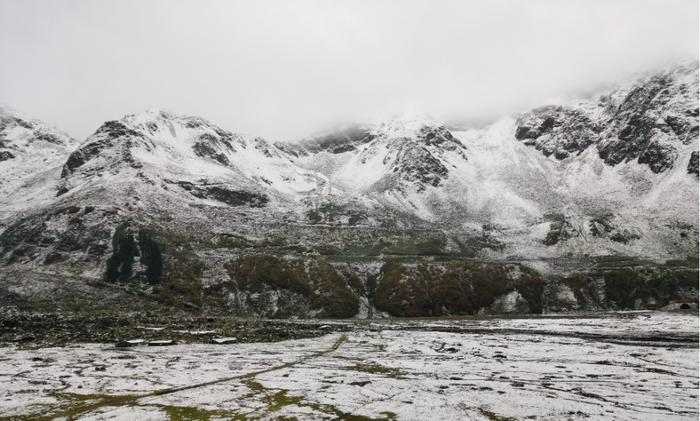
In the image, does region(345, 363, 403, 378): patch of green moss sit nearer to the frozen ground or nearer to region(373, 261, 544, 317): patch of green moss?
the frozen ground

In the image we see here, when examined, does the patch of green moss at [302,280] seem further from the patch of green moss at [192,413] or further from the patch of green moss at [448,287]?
the patch of green moss at [192,413]

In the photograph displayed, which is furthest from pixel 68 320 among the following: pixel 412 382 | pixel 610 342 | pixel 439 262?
pixel 439 262

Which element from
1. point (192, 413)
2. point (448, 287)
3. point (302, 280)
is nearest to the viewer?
point (192, 413)

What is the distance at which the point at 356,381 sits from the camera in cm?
4525

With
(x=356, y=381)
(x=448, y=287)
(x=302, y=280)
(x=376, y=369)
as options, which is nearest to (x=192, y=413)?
(x=356, y=381)

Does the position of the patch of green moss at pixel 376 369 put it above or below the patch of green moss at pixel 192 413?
above

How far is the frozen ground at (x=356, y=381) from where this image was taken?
112ft

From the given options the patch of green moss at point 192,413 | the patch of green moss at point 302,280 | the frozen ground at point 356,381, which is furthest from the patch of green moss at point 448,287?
the patch of green moss at point 192,413

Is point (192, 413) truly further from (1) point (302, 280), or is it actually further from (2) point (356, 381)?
(1) point (302, 280)

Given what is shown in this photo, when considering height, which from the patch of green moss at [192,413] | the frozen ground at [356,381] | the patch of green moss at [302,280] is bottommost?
the patch of green moss at [192,413]

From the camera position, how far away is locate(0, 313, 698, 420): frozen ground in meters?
34.1

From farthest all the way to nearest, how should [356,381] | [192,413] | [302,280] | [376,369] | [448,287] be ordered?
[448,287]
[302,280]
[376,369]
[356,381]
[192,413]

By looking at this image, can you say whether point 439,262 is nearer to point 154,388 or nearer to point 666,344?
point 666,344

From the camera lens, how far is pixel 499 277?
177250 millimetres
